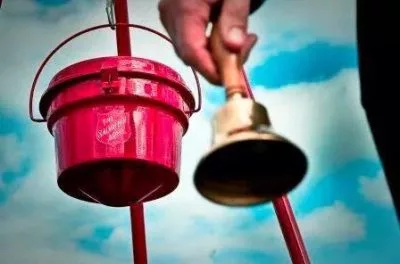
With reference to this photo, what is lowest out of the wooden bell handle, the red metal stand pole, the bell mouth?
the bell mouth

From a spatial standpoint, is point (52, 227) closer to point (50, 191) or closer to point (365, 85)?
point (50, 191)

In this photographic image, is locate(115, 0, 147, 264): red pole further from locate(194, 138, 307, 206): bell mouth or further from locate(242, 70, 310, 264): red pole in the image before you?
locate(194, 138, 307, 206): bell mouth

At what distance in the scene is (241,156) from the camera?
1.74ft

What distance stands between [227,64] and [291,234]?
53.0 inches

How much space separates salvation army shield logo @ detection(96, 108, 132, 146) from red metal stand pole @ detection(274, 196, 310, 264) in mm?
541

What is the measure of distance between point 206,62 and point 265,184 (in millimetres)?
101

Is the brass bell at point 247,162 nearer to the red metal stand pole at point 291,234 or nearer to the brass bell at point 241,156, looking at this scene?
the brass bell at point 241,156

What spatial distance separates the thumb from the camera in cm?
52

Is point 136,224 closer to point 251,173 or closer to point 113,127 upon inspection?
point 113,127

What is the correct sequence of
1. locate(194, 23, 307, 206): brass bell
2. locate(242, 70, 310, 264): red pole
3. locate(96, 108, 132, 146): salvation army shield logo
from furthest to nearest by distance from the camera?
locate(242, 70, 310, 264): red pole < locate(96, 108, 132, 146): salvation army shield logo < locate(194, 23, 307, 206): brass bell

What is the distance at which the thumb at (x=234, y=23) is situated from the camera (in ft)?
1.70

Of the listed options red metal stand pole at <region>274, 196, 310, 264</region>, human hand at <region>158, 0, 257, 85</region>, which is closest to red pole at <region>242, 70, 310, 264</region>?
red metal stand pole at <region>274, 196, 310, 264</region>

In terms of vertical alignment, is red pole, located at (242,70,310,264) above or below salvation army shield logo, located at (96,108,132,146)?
below

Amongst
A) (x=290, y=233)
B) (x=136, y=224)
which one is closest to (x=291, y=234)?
(x=290, y=233)
